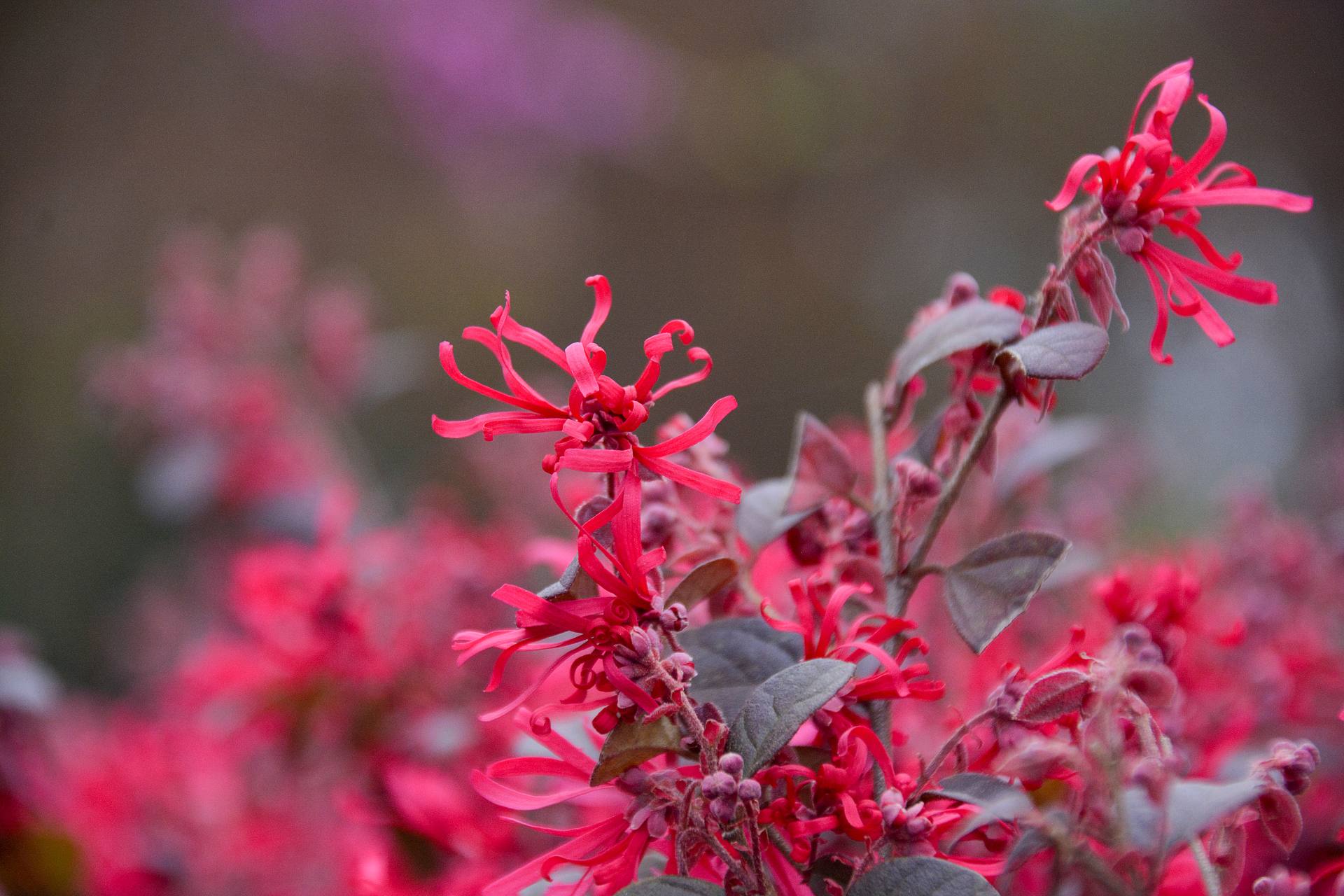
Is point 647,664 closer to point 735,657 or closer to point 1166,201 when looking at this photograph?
point 735,657

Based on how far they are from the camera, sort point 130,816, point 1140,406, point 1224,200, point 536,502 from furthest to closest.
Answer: point 1140,406 < point 536,502 < point 130,816 < point 1224,200

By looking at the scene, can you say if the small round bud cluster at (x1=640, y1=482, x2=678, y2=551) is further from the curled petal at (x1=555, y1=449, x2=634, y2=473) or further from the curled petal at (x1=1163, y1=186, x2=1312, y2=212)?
the curled petal at (x1=1163, y1=186, x2=1312, y2=212)

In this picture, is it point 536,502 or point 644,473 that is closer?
point 644,473

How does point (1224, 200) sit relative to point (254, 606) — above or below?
above

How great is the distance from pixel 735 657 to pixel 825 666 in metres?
0.05

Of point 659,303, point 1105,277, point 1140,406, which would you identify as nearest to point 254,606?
point 1105,277

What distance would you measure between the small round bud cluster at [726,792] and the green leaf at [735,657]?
47 mm

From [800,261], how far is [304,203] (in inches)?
47.3

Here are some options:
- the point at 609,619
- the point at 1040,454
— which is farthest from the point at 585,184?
the point at 609,619

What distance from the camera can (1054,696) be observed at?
1.08 ft

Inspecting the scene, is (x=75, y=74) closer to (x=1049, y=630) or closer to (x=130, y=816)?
(x=130, y=816)

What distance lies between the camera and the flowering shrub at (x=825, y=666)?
0.32m

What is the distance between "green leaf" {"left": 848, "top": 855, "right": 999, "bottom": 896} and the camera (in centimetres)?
29

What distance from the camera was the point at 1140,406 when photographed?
1988mm
